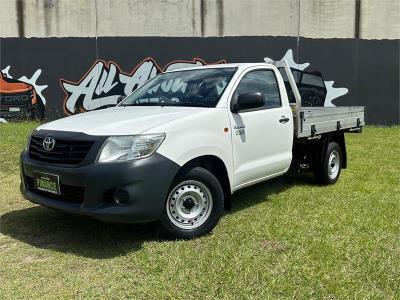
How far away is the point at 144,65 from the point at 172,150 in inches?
466

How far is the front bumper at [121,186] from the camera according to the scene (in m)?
4.12

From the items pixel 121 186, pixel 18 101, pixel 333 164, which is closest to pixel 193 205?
pixel 121 186

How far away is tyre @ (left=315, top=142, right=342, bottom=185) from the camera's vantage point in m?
7.13

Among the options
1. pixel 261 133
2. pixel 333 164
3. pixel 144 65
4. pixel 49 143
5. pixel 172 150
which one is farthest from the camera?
pixel 144 65

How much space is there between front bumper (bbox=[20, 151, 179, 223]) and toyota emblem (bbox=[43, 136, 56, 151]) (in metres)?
0.26

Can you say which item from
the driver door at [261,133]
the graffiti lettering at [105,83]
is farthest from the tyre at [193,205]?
the graffiti lettering at [105,83]

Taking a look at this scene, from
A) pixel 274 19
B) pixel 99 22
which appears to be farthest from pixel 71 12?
pixel 274 19

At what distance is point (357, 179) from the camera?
304 inches

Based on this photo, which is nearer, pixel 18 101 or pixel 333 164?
→ pixel 333 164

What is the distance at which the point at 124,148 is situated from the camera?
4.21 metres

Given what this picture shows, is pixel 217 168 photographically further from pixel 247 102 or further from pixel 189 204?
pixel 247 102

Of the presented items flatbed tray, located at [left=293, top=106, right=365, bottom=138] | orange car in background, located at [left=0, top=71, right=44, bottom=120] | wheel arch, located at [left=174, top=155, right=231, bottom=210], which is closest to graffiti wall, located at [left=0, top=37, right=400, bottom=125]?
Answer: orange car in background, located at [left=0, top=71, right=44, bottom=120]

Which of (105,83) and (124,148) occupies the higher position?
(105,83)

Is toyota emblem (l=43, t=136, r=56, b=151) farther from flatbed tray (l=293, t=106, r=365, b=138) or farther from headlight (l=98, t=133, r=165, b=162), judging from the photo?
flatbed tray (l=293, t=106, r=365, b=138)
